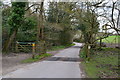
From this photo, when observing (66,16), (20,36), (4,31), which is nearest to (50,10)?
(66,16)

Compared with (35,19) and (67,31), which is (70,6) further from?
(67,31)

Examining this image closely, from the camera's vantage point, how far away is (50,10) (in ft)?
83.1

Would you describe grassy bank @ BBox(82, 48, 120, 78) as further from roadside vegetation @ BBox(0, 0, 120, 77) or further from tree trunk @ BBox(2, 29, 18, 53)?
tree trunk @ BBox(2, 29, 18, 53)

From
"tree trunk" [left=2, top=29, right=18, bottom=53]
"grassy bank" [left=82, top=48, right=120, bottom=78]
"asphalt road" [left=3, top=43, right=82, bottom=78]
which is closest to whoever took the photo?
"asphalt road" [left=3, top=43, right=82, bottom=78]

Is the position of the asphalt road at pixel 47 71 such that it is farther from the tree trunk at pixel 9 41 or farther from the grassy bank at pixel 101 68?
the tree trunk at pixel 9 41

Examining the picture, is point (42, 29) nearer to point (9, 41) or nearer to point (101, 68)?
point (9, 41)

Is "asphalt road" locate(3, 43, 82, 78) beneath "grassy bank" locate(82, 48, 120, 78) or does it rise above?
above

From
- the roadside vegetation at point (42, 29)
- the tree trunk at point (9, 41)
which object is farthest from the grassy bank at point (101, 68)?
the tree trunk at point (9, 41)

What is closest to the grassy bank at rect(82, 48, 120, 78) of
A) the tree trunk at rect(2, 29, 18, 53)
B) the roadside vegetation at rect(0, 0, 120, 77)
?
the roadside vegetation at rect(0, 0, 120, 77)

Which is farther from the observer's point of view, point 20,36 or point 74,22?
point 74,22

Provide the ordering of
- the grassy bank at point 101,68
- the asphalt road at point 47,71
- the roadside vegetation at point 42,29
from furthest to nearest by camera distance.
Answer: the roadside vegetation at point 42,29 < the grassy bank at point 101,68 < the asphalt road at point 47,71

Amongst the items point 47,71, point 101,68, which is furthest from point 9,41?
point 101,68

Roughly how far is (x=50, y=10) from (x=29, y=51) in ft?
34.9

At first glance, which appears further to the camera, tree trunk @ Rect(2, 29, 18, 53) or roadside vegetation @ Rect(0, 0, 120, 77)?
tree trunk @ Rect(2, 29, 18, 53)
